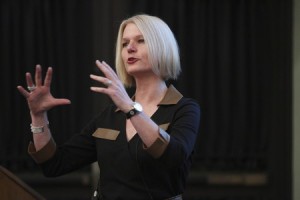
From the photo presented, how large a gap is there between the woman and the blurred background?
5.62 ft

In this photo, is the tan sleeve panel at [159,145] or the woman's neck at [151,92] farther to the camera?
the woman's neck at [151,92]

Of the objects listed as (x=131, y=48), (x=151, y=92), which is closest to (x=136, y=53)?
(x=131, y=48)

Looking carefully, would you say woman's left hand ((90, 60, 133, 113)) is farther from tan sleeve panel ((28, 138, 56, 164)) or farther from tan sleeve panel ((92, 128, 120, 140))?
tan sleeve panel ((28, 138, 56, 164))

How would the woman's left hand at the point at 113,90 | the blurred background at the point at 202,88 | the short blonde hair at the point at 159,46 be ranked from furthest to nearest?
1. the blurred background at the point at 202,88
2. the short blonde hair at the point at 159,46
3. the woman's left hand at the point at 113,90

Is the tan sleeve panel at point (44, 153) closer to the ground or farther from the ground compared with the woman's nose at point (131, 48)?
closer to the ground

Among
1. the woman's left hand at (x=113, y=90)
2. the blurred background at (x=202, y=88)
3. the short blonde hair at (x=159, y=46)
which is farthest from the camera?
the blurred background at (x=202, y=88)

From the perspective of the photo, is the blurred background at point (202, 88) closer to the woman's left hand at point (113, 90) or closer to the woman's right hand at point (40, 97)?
the woman's right hand at point (40, 97)

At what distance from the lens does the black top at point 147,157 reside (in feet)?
4.38

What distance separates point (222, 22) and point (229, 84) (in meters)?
0.40

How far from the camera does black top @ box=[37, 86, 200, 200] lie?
133 centimetres

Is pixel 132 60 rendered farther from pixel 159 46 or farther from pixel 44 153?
pixel 44 153

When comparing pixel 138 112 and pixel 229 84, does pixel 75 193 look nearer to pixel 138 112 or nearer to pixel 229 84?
pixel 229 84

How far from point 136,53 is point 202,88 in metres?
1.88

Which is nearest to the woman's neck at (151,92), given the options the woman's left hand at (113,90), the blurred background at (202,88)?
the woman's left hand at (113,90)
